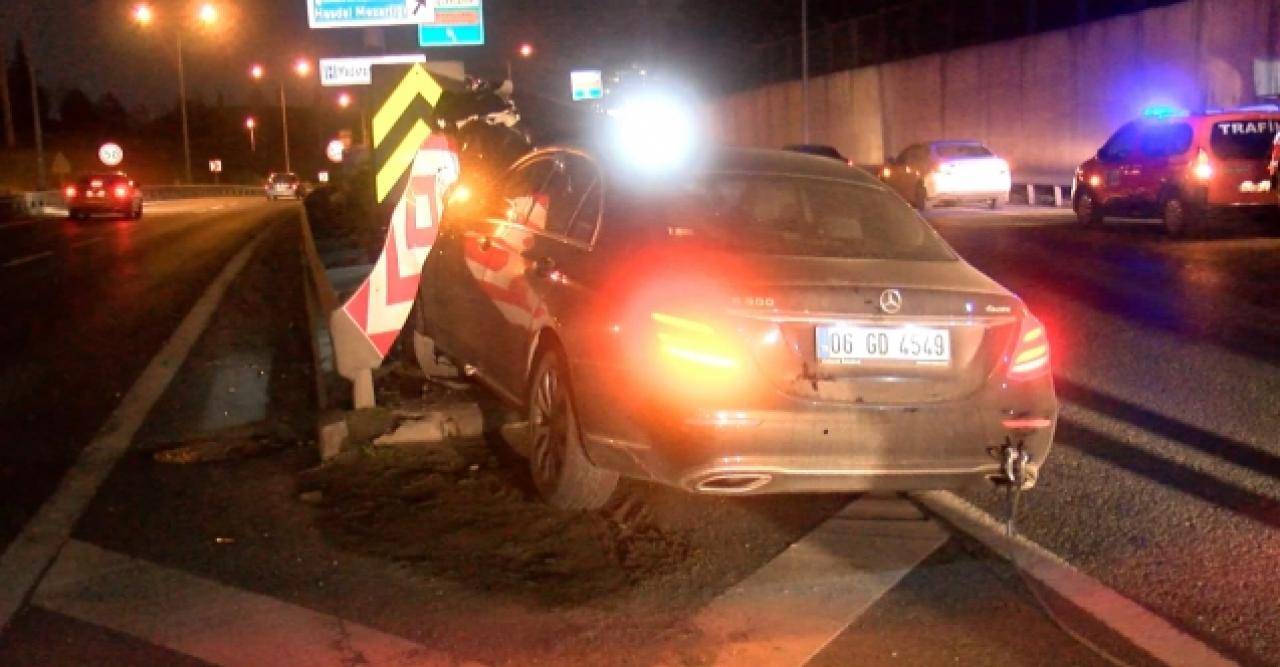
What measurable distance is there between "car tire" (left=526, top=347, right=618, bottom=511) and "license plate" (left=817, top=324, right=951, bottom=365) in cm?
118

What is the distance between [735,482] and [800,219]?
1.58 metres

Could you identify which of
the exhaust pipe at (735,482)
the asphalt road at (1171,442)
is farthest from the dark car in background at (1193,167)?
the exhaust pipe at (735,482)

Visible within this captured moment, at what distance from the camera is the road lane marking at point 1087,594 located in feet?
14.4

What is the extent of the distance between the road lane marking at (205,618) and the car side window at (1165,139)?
16.6 metres

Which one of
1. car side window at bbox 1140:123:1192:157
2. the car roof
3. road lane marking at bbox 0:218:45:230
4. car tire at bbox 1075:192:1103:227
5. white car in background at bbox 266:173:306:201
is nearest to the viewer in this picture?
the car roof

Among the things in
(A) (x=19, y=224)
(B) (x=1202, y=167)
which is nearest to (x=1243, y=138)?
(B) (x=1202, y=167)

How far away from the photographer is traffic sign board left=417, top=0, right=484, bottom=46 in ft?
117

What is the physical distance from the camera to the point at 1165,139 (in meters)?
19.1

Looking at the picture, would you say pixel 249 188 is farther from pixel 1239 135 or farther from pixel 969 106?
pixel 1239 135

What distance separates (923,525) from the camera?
582 cm

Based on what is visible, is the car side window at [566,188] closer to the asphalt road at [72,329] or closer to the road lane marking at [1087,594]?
the road lane marking at [1087,594]

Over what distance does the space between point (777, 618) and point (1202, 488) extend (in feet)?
8.60

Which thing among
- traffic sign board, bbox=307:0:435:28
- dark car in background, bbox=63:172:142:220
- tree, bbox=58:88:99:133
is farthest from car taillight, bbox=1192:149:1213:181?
tree, bbox=58:88:99:133

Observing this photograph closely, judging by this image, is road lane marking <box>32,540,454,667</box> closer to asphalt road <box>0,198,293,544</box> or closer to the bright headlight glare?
asphalt road <box>0,198,293,544</box>
